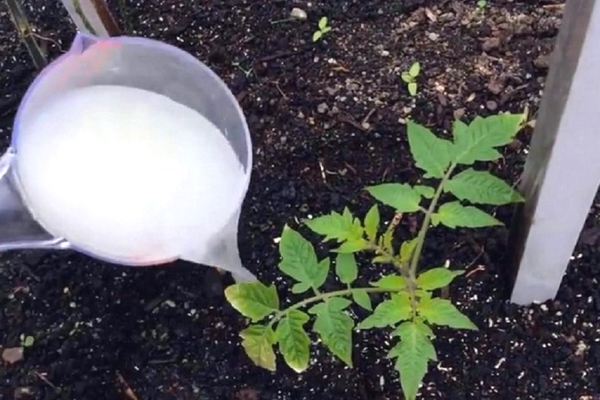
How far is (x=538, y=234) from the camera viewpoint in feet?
3.24

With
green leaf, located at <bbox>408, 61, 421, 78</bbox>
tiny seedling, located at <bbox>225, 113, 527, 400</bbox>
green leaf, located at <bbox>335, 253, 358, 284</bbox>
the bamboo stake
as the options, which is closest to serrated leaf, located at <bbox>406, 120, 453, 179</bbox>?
tiny seedling, located at <bbox>225, 113, 527, 400</bbox>

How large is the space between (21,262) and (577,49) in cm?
71

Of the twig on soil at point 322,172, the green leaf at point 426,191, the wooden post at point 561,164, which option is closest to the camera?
the wooden post at point 561,164

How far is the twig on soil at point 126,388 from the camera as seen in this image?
43.0 inches

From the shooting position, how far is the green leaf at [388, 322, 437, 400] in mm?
844

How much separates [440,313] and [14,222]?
40 cm

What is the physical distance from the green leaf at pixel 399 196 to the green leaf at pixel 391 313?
0.08m

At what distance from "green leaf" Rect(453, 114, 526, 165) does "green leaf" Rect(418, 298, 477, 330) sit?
13cm

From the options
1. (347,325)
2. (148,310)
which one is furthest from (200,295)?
(347,325)

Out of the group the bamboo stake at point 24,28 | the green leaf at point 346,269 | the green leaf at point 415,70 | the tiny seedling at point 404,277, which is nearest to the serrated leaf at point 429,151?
the tiny seedling at point 404,277

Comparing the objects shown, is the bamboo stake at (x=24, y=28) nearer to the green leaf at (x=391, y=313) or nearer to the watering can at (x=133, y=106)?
the watering can at (x=133, y=106)

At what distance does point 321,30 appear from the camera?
4.23 ft

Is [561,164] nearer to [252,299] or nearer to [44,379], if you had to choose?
[252,299]

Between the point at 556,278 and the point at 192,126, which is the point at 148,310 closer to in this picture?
the point at 192,126
